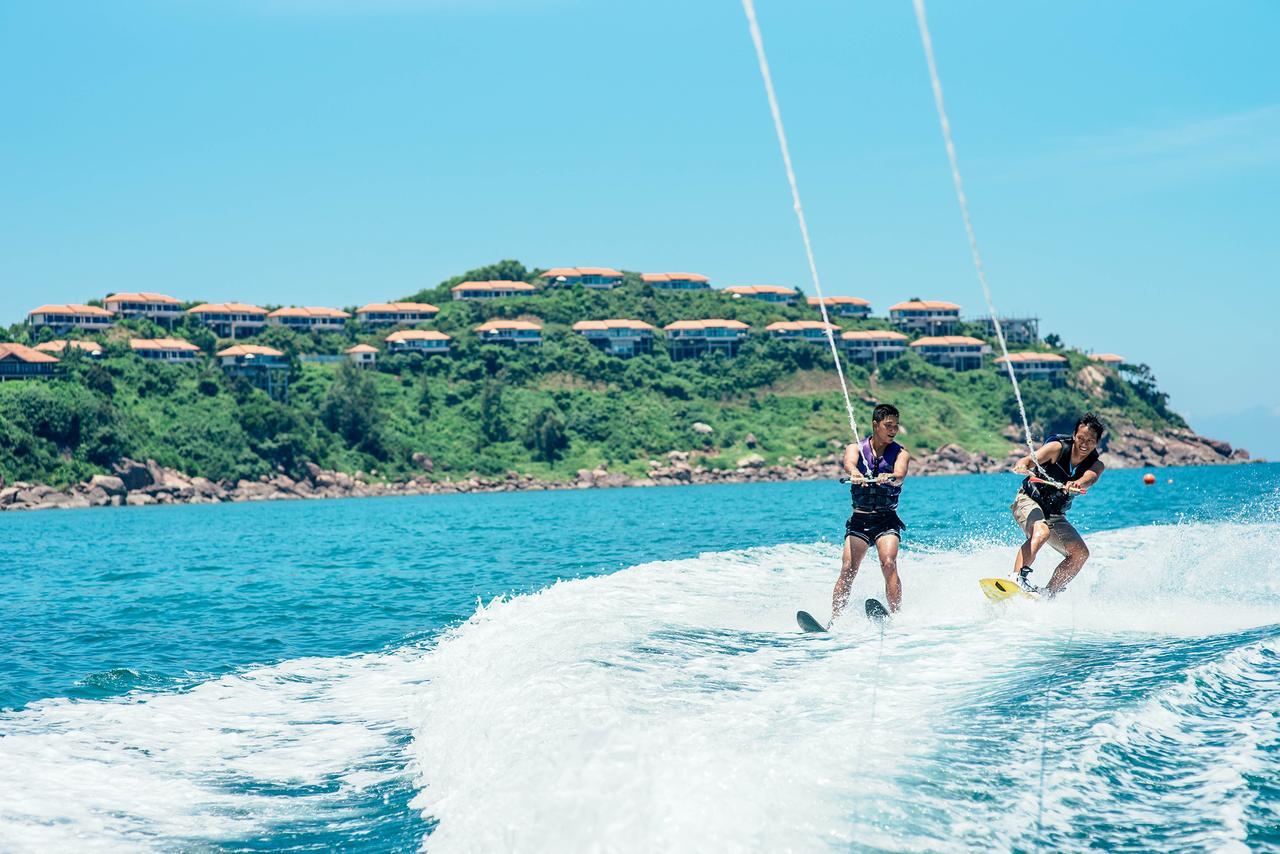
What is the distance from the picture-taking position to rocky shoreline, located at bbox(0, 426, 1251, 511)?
289ft

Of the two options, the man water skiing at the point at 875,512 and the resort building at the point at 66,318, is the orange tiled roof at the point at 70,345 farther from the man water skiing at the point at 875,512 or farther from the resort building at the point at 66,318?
the man water skiing at the point at 875,512

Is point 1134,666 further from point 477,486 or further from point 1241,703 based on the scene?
point 477,486

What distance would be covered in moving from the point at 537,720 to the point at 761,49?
15.6ft

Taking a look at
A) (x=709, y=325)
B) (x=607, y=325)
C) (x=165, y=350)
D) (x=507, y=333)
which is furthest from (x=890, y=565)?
(x=709, y=325)

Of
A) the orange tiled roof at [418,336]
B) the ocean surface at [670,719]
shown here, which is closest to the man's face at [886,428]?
the ocean surface at [670,719]

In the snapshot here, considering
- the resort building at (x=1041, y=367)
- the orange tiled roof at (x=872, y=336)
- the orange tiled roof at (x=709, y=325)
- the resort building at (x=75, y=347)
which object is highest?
the resort building at (x=75, y=347)

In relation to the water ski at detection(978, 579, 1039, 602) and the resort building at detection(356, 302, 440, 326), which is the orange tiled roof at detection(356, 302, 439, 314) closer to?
the resort building at detection(356, 302, 440, 326)

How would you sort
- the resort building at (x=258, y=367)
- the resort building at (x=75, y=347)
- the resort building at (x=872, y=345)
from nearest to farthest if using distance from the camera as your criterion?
the resort building at (x=75, y=347)
the resort building at (x=258, y=367)
the resort building at (x=872, y=345)

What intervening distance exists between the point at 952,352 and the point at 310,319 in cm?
7627

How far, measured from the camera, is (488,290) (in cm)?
15338

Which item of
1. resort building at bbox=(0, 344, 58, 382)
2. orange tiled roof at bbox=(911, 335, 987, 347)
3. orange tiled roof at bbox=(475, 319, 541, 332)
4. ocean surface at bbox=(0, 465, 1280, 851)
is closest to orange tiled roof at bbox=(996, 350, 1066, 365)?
orange tiled roof at bbox=(911, 335, 987, 347)

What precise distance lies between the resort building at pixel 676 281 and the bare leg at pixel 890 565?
503 ft

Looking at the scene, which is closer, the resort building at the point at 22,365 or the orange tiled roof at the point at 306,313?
the resort building at the point at 22,365

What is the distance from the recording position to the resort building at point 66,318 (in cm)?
11881
